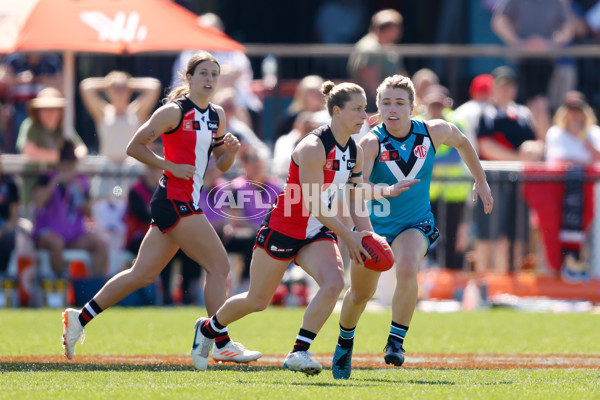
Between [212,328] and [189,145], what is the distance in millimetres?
1347

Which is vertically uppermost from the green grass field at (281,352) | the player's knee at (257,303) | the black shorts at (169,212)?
the black shorts at (169,212)

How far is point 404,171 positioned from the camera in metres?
7.93

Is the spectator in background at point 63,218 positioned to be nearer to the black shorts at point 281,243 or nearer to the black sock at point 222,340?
the black sock at point 222,340

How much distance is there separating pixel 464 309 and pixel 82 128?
18.2 feet

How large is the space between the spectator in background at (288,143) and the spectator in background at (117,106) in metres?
1.72

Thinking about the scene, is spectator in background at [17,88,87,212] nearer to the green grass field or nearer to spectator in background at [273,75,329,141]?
the green grass field

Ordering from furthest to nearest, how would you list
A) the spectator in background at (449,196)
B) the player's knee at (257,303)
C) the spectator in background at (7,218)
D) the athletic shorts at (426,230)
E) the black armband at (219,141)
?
the spectator in background at (449,196) → the spectator in background at (7,218) → the black armband at (219,141) → the athletic shorts at (426,230) → the player's knee at (257,303)

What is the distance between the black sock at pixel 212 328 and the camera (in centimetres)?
770

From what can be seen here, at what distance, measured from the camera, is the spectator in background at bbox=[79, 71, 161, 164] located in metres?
14.0

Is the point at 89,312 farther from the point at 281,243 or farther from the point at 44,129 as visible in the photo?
the point at 44,129

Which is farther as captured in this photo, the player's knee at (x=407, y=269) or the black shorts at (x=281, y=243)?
the player's knee at (x=407, y=269)

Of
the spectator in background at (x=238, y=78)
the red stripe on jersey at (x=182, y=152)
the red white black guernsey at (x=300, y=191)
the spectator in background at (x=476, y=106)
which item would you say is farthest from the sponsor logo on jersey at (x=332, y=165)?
the spectator in background at (x=238, y=78)

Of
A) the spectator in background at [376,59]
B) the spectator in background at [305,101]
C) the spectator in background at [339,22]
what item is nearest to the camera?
the spectator in background at [305,101]

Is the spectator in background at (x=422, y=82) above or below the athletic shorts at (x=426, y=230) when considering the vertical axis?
above
